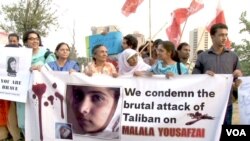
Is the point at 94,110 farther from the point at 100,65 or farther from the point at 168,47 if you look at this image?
the point at 168,47

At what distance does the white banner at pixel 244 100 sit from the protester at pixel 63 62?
2.18 meters

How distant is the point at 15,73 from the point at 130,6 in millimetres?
3842

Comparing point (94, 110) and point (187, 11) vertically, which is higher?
point (187, 11)

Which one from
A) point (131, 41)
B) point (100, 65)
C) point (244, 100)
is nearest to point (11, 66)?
point (100, 65)

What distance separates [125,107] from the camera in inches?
238

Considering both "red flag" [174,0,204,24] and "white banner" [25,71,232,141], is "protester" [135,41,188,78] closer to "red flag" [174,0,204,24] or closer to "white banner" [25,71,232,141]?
"white banner" [25,71,232,141]

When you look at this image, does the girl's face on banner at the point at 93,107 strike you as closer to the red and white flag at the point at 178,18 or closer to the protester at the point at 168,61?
the protester at the point at 168,61

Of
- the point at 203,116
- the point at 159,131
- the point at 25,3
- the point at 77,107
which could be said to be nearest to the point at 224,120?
the point at 203,116

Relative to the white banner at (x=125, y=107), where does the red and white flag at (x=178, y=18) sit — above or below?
above

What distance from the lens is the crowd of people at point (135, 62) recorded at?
573 cm

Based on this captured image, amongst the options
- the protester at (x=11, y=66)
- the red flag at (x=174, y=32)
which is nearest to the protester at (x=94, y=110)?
the protester at (x=11, y=66)

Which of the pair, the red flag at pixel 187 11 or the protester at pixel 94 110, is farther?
the red flag at pixel 187 11

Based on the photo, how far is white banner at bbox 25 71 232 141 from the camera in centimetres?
579

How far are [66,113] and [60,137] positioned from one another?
324mm
